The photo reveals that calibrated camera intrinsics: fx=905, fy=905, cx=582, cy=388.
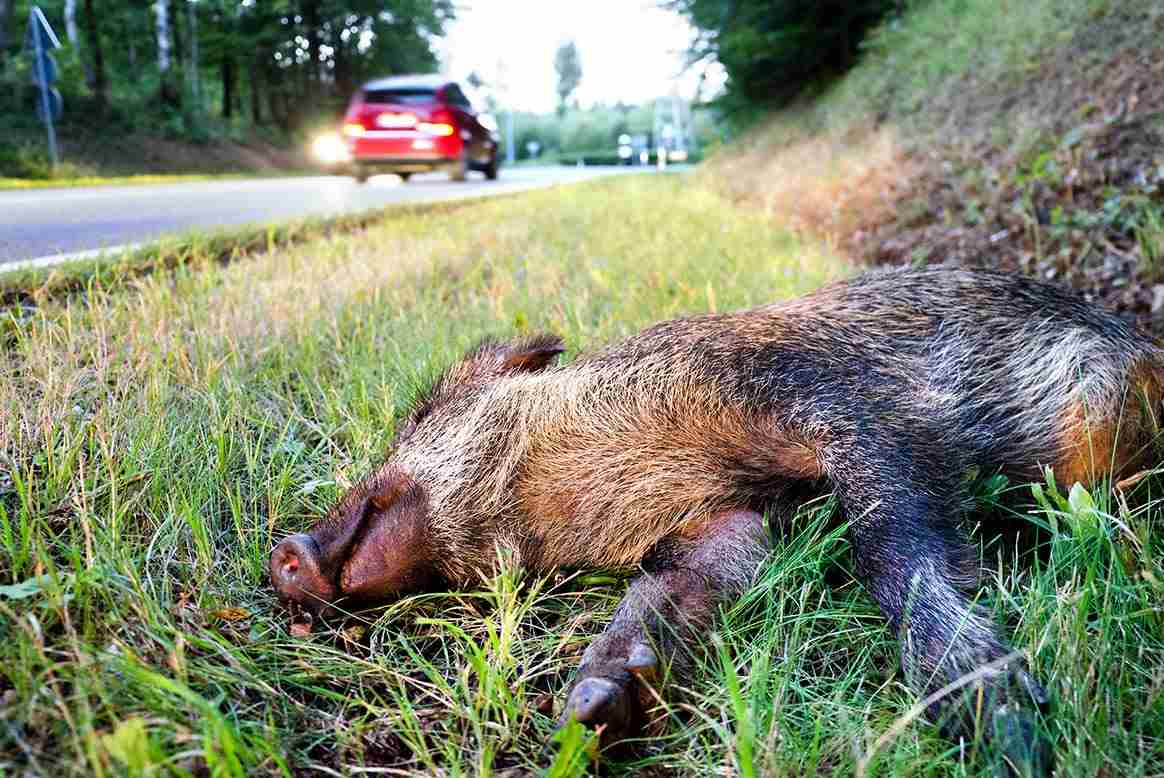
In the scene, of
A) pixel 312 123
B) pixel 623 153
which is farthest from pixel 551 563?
pixel 623 153

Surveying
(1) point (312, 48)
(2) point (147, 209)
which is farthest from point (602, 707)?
(1) point (312, 48)

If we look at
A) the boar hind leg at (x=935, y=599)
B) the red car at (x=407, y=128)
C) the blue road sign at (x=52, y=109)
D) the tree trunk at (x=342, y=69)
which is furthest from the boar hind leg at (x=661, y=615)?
the tree trunk at (x=342, y=69)

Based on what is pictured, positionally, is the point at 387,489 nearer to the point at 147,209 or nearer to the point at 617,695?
the point at 617,695

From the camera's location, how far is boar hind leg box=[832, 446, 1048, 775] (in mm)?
1640

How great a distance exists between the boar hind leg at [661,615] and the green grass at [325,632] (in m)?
0.07

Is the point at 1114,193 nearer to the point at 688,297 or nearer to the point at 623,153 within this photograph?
the point at 688,297

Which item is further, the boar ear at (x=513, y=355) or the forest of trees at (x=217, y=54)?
the forest of trees at (x=217, y=54)

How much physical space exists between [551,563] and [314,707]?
2.58 feet

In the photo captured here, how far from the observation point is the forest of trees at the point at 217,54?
82.7ft

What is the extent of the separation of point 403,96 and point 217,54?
23229mm

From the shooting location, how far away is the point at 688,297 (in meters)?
4.51

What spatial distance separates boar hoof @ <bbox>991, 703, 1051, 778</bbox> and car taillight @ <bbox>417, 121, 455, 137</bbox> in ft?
56.7

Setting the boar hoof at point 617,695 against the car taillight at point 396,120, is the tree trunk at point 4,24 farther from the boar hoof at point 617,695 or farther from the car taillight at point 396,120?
the boar hoof at point 617,695

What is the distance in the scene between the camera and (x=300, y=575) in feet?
6.94
